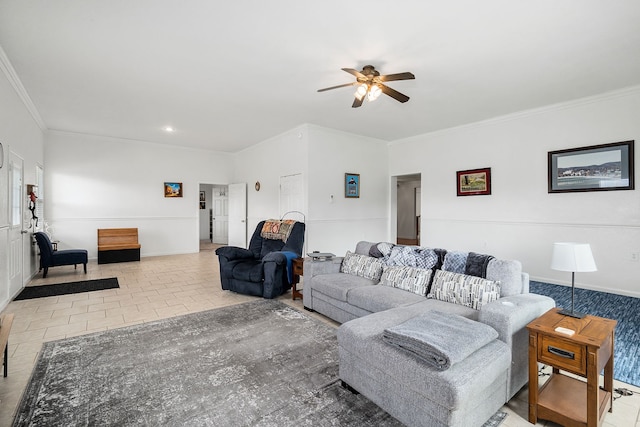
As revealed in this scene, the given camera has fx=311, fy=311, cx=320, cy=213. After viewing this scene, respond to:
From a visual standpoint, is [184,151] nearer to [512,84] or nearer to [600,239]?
[512,84]

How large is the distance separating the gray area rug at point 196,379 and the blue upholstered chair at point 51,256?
3249 millimetres

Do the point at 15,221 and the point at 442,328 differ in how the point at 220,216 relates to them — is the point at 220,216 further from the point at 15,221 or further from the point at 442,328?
the point at 442,328

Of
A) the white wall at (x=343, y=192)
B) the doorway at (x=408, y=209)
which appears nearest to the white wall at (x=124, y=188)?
the white wall at (x=343, y=192)

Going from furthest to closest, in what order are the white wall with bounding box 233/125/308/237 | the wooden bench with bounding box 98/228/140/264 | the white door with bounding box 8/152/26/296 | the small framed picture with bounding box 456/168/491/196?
the wooden bench with bounding box 98/228/140/264
the white wall with bounding box 233/125/308/237
the small framed picture with bounding box 456/168/491/196
the white door with bounding box 8/152/26/296

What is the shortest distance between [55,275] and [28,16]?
4466 mm

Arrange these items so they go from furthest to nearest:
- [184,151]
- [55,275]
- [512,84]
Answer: [184,151] < [55,275] < [512,84]

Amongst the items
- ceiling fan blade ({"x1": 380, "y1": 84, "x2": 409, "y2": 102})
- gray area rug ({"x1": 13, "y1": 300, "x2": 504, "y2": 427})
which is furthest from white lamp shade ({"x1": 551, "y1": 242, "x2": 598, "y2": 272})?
ceiling fan blade ({"x1": 380, "y1": 84, "x2": 409, "y2": 102})

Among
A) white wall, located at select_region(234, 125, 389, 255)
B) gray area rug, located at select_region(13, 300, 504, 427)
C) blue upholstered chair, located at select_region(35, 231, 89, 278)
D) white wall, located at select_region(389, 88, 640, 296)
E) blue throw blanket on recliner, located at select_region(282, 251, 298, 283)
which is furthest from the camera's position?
white wall, located at select_region(234, 125, 389, 255)

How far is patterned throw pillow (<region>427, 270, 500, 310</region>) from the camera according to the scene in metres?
2.36

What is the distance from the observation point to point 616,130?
169 inches

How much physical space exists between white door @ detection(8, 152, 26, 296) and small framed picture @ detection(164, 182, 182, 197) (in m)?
3.11

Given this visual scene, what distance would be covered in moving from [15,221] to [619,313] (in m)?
7.64

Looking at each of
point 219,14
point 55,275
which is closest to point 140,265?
point 55,275

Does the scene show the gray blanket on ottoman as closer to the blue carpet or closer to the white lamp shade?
the white lamp shade
